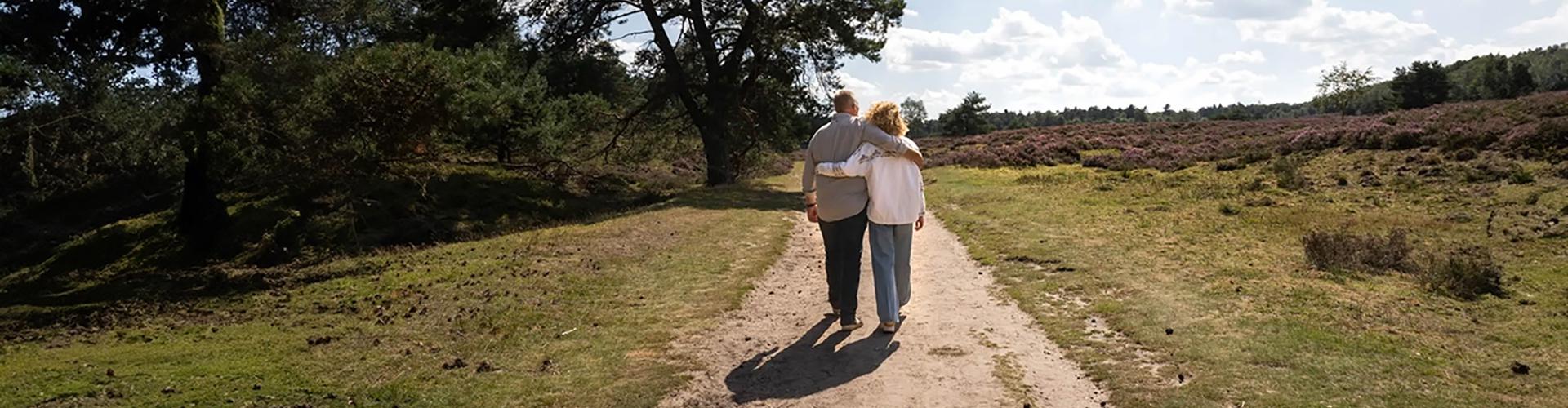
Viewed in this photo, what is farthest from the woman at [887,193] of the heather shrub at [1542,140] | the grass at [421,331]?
the heather shrub at [1542,140]

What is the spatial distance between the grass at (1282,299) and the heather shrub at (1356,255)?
0.90ft

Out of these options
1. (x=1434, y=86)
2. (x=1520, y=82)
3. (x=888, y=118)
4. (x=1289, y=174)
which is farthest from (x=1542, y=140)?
(x=1520, y=82)

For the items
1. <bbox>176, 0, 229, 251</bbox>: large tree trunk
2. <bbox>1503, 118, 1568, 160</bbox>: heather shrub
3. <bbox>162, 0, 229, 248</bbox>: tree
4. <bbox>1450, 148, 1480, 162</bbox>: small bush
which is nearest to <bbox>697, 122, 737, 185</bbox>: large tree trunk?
<bbox>176, 0, 229, 251</bbox>: large tree trunk

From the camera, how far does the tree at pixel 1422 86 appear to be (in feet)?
194

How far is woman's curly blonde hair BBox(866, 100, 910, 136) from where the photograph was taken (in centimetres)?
746

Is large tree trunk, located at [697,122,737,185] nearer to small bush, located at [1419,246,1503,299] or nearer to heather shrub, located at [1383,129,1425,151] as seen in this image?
heather shrub, located at [1383,129,1425,151]

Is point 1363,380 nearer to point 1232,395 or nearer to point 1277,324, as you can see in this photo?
point 1232,395

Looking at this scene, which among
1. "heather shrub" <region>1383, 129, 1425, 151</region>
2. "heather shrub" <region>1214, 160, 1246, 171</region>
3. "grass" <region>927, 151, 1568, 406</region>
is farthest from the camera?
"heather shrub" <region>1214, 160, 1246, 171</region>

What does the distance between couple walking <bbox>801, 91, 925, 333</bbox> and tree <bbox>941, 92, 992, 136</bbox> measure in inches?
3114

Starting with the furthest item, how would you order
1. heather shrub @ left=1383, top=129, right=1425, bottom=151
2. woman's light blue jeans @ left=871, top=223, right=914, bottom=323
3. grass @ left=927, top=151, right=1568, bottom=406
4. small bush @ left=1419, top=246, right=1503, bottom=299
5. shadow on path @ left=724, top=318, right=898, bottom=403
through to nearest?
heather shrub @ left=1383, top=129, right=1425, bottom=151, small bush @ left=1419, top=246, right=1503, bottom=299, woman's light blue jeans @ left=871, top=223, right=914, bottom=323, shadow on path @ left=724, top=318, right=898, bottom=403, grass @ left=927, top=151, right=1568, bottom=406

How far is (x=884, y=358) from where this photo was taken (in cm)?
691

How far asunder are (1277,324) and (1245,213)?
10.8 metres

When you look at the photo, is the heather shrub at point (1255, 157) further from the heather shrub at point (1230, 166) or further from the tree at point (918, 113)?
the tree at point (918, 113)

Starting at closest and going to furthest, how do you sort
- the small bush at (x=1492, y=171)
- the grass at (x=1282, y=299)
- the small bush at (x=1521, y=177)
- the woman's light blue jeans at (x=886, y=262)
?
the grass at (x=1282, y=299)
the woman's light blue jeans at (x=886, y=262)
the small bush at (x=1521, y=177)
the small bush at (x=1492, y=171)
